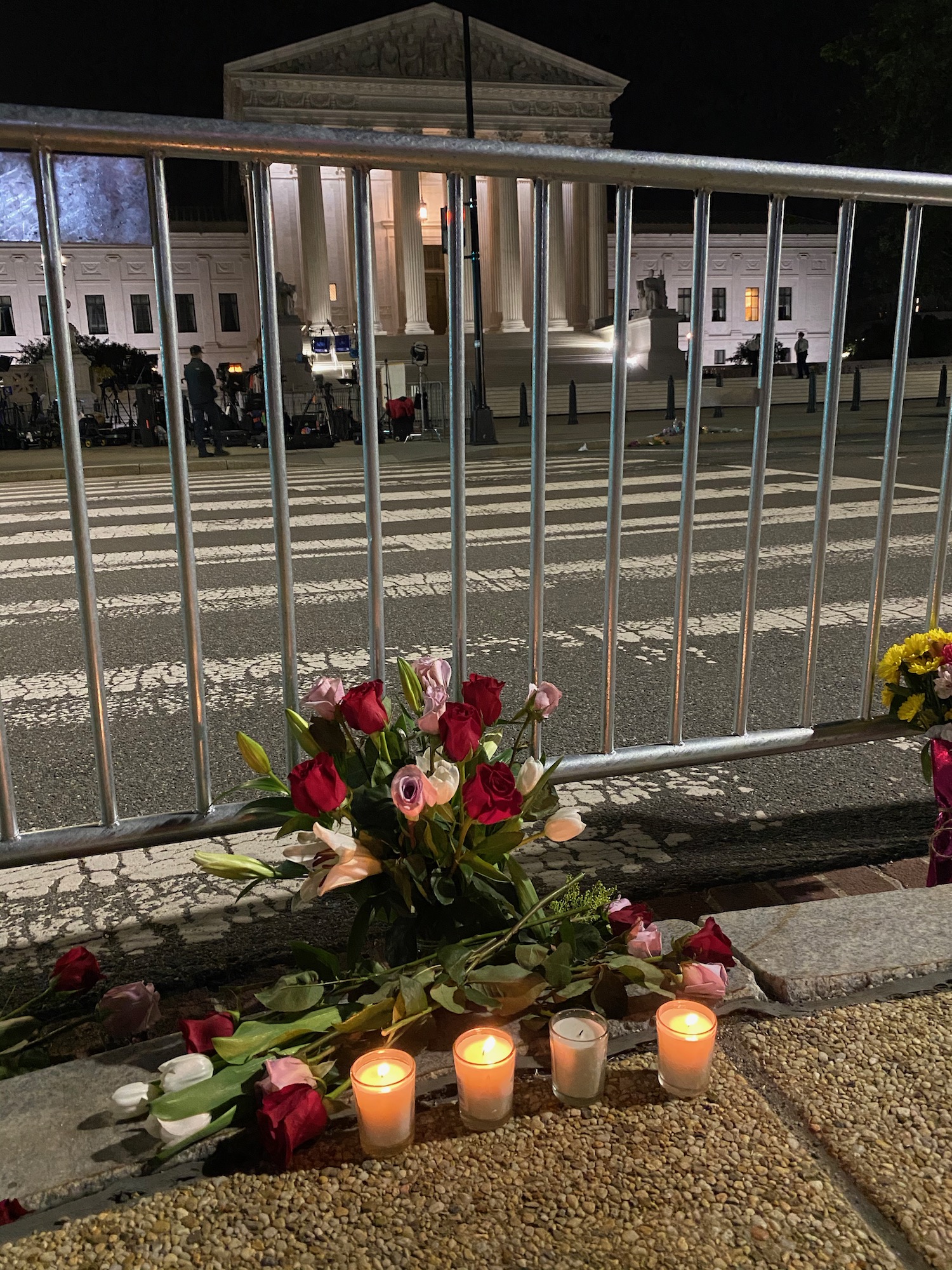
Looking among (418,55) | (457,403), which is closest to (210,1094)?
(457,403)

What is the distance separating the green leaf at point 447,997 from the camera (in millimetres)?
1673

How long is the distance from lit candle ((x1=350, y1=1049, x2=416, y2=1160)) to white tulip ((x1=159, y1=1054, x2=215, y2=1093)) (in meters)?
0.22

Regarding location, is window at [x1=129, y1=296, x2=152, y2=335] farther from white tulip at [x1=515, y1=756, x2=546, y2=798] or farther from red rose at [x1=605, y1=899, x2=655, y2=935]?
red rose at [x1=605, y1=899, x2=655, y2=935]

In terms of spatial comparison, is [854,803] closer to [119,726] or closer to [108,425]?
[119,726]

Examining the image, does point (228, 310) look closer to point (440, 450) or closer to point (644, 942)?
point (440, 450)

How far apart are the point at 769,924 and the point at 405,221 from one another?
56.1 m

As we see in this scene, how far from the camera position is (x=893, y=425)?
2709 millimetres

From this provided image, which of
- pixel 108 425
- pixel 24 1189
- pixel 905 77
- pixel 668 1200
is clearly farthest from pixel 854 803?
pixel 905 77

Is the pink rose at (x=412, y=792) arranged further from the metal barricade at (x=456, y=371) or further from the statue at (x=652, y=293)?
the statue at (x=652, y=293)

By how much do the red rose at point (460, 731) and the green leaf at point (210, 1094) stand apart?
0.58 m

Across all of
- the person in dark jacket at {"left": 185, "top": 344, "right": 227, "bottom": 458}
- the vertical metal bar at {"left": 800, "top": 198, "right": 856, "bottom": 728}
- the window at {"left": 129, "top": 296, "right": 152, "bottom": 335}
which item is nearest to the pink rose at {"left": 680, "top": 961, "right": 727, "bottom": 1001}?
the vertical metal bar at {"left": 800, "top": 198, "right": 856, "bottom": 728}

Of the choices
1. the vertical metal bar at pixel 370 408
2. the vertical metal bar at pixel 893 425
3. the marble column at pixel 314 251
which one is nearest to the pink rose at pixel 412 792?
the vertical metal bar at pixel 370 408

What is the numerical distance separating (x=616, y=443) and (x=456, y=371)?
0.44 meters

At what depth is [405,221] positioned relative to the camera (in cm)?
5369
